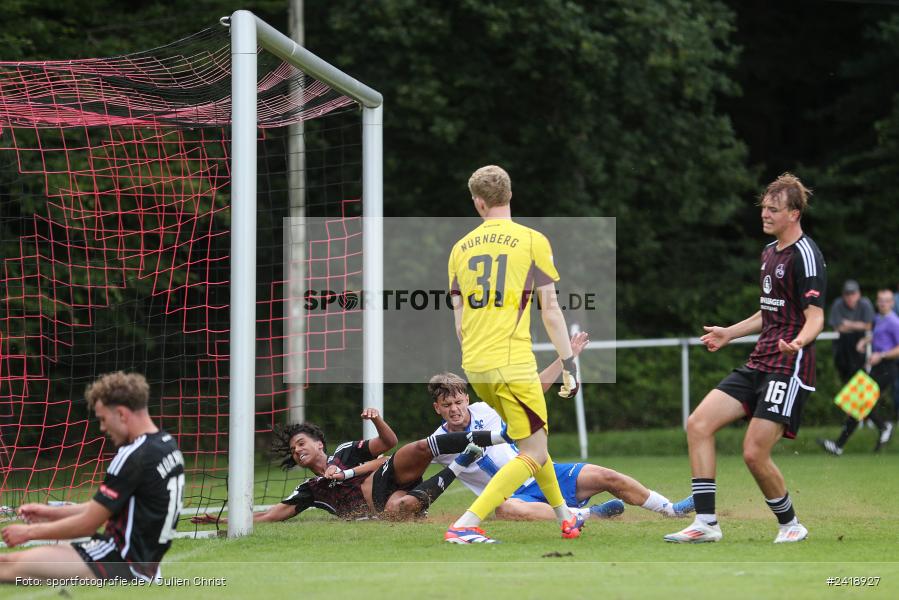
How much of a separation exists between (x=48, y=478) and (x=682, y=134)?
1258 centimetres

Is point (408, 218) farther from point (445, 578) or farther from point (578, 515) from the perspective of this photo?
point (445, 578)

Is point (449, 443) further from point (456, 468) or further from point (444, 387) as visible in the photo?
point (444, 387)

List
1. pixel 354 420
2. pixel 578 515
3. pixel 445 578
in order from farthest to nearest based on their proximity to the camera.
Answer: pixel 354 420
pixel 578 515
pixel 445 578

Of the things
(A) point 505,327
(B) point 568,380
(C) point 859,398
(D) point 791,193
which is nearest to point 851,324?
(C) point 859,398

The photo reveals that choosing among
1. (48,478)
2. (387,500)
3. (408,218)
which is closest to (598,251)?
(408,218)

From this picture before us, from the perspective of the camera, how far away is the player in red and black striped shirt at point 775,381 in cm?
668

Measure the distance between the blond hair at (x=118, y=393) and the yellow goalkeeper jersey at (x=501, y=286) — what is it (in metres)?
2.11

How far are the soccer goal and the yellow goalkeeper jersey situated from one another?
1.60 metres

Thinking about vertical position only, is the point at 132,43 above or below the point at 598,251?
above

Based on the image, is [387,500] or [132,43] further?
[132,43]

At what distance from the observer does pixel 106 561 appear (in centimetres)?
521

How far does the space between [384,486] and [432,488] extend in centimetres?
39

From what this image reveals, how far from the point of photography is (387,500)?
27.6 feet

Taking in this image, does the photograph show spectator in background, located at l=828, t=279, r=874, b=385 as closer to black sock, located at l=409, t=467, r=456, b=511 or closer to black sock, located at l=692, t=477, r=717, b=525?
black sock, located at l=409, t=467, r=456, b=511
